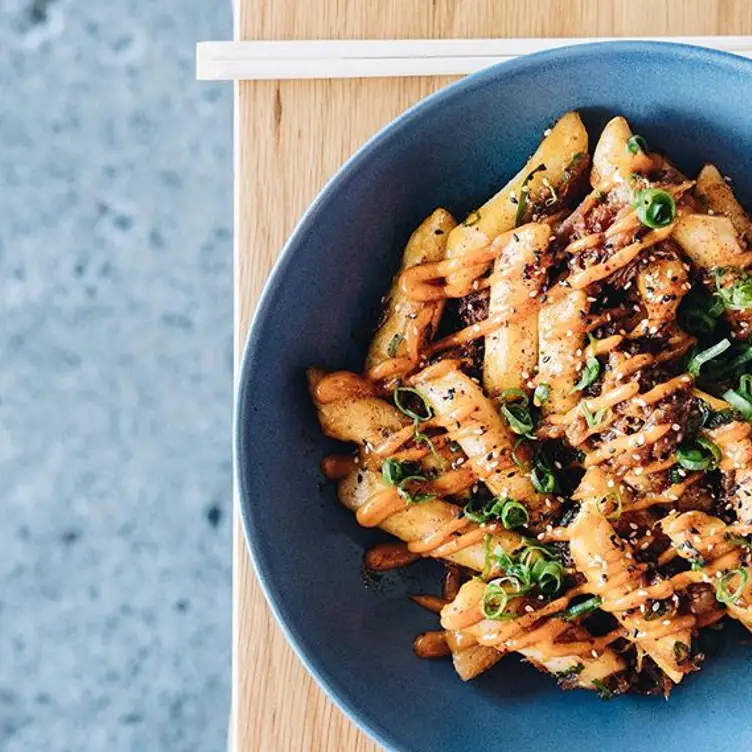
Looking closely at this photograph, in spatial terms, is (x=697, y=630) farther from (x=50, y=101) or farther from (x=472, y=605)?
(x=50, y=101)

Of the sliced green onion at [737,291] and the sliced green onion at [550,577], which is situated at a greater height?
the sliced green onion at [737,291]

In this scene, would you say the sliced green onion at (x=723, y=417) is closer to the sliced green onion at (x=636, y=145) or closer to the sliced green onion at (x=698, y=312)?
the sliced green onion at (x=698, y=312)

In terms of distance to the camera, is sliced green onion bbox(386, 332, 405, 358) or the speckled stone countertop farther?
the speckled stone countertop

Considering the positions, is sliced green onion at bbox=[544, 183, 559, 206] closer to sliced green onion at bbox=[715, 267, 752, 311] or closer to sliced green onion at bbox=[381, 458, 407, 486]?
sliced green onion at bbox=[715, 267, 752, 311]

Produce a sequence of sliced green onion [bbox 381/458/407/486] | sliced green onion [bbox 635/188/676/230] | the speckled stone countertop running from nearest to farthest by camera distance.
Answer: sliced green onion [bbox 635/188/676/230], sliced green onion [bbox 381/458/407/486], the speckled stone countertop

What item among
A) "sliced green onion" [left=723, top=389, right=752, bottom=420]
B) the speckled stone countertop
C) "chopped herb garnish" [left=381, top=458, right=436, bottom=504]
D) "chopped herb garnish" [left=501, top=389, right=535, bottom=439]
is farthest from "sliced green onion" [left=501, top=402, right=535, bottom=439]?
the speckled stone countertop

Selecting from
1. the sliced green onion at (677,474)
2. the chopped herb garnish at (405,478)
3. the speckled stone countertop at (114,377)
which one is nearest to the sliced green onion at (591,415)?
the sliced green onion at (677,474)

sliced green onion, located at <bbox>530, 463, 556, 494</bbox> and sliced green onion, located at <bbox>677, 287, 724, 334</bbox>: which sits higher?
sliced green onion, located at <bbox>677, 287, 724, 334</bbox>
